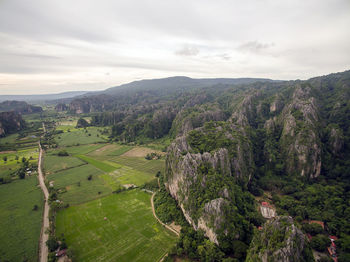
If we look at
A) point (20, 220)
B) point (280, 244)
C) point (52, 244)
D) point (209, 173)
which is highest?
point (209, 173)

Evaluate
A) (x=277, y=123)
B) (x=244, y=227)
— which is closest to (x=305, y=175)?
(x=277, y=123)

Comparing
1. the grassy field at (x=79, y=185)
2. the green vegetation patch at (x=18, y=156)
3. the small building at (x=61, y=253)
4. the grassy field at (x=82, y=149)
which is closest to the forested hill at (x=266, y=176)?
the grassy field at (x=79, y=185)

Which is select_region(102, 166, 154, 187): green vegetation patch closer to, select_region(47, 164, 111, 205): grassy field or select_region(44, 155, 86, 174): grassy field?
select_region(47, 164, 111, 205): grassy field

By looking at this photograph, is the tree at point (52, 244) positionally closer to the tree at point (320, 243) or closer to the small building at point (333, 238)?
the tree at point (320, 243)

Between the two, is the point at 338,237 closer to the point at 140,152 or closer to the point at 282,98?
the point at 140,152

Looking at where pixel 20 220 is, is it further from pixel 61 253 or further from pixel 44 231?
pixel 61 253

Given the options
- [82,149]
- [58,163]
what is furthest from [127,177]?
[82,149]
